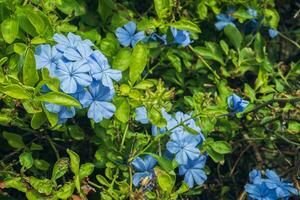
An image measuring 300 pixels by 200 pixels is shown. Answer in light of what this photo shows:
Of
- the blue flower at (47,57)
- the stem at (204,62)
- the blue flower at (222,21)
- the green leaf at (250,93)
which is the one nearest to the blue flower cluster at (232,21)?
the blue flower at (222,21)

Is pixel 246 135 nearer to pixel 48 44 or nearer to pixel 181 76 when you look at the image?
pixel 181 76

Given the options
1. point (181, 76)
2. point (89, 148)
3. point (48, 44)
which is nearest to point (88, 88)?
point (48, 44)

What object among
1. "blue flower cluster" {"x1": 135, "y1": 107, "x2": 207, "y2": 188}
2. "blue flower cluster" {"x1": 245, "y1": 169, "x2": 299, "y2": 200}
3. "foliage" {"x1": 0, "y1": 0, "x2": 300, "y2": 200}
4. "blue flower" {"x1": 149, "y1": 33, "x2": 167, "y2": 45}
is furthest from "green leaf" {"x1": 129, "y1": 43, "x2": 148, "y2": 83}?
"blue flower cluster" {"x1": 245, "y1": 169, "x2": 299, "y2": 200}

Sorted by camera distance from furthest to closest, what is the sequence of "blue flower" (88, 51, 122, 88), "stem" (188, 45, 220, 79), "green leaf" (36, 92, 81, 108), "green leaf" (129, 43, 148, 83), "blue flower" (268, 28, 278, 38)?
"blue flower" (268, 28, 278, 38) < "stem" (188, 45, 220, 79) < "green leaf" (129, 43, 148, 83) < "blue flower" (88, 51, 122, 88) < "green leaf" (36, 92, 81, 108)

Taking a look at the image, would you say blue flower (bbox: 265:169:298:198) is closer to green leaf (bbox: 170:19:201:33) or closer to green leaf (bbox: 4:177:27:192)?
green leaf (bbox: 170:19:201:33)

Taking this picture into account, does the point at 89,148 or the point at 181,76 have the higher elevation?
the point at 181,76
